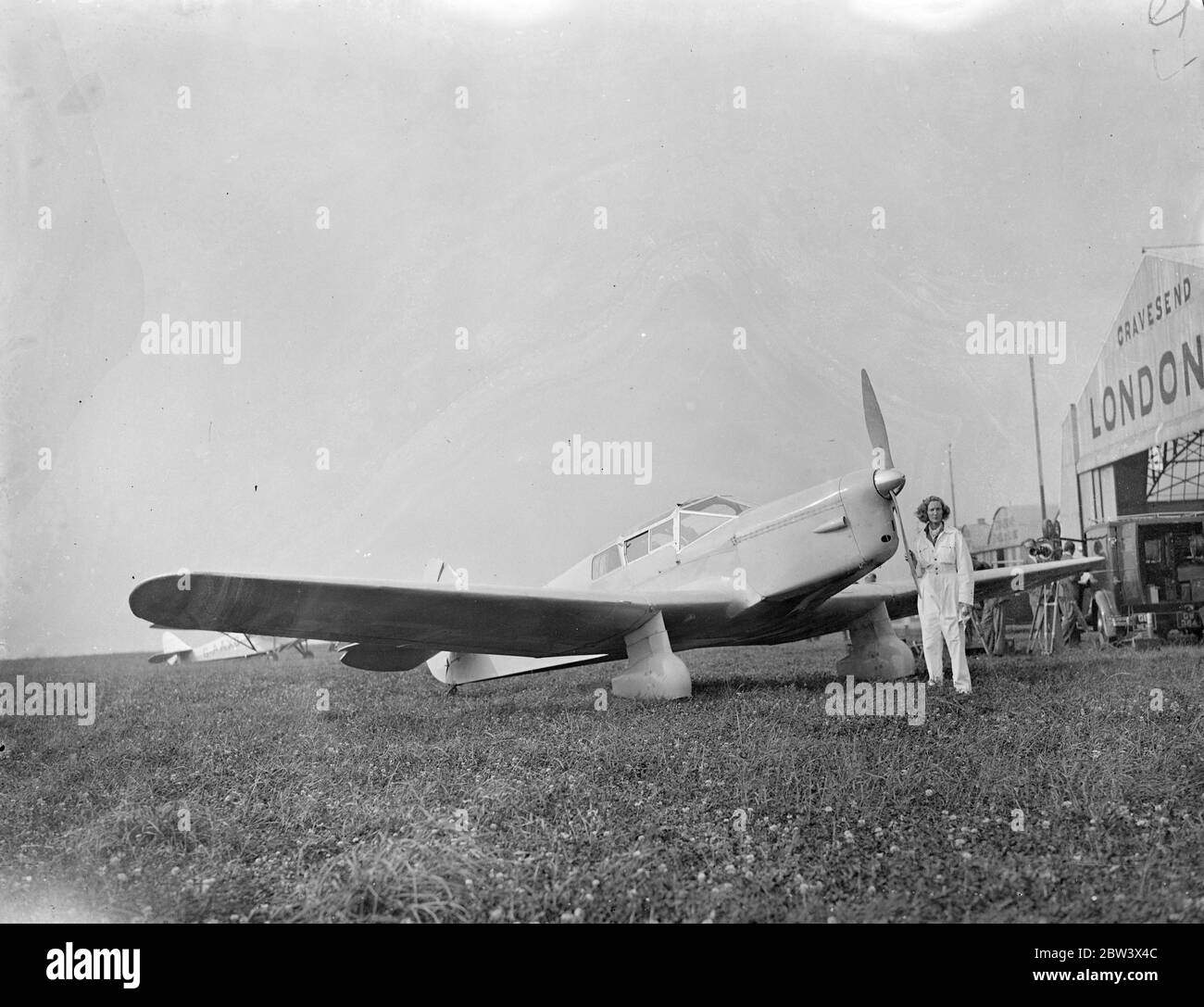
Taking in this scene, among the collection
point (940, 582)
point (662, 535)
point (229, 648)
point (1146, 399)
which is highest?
point (1146, 399)

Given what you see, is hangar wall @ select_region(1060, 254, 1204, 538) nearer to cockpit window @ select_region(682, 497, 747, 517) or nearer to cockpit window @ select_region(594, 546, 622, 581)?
cockpit window @ select_region(682, 497, 747, 517)

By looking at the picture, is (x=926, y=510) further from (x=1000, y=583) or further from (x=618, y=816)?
(x=618, y=816)

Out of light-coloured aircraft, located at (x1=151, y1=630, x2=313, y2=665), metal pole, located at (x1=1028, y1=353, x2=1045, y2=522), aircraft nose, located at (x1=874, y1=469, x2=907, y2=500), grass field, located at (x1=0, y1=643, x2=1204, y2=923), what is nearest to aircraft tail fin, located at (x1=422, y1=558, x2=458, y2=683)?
grass field, located at (x1=0, y1=643, x2=1204, y2=923)

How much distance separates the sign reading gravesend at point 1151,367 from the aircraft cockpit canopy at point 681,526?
2409 mm

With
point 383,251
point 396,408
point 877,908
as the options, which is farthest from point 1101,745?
point 383,251

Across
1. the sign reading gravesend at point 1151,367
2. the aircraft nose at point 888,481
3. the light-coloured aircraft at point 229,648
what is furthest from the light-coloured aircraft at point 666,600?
the light-coloured aircraft at point 229,648

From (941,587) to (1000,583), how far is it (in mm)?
1904

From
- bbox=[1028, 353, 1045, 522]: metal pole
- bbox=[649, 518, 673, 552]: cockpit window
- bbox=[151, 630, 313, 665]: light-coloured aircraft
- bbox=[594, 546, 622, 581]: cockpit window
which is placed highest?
bbox=[1028, 353, 1045, 522]: metal pole

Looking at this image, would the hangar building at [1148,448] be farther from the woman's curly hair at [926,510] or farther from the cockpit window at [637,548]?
the cockpit window at [637,548]

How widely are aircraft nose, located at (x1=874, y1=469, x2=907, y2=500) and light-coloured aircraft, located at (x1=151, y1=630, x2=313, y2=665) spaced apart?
26.2ft

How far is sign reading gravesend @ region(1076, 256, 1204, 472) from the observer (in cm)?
422

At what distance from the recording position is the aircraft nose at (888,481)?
4.74m

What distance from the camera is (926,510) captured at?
515 cm

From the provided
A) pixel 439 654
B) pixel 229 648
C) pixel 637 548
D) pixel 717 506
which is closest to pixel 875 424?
pixel 717 506
